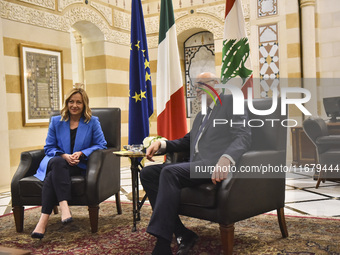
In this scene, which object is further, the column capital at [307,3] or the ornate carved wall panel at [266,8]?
the ornate carved wall panel at [266,8]

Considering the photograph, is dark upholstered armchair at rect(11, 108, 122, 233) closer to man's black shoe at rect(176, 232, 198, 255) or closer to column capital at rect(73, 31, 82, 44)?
man's black shoe at rect(176, 232, 198, 255)

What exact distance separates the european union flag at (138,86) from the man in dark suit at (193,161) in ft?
5.05

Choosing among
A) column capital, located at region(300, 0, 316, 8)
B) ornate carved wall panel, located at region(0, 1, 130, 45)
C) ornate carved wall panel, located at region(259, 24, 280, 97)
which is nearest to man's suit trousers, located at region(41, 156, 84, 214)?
ornate carved wall panel, located at region(0, 1, 130, 45)

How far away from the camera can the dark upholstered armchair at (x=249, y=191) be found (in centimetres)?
243

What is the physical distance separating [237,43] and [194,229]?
290cm

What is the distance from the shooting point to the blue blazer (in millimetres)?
3477

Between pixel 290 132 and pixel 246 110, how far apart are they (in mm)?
4578

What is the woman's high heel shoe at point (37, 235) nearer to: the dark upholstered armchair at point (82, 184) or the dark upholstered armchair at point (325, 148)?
the dark upholstered armchair at point (82, 184)

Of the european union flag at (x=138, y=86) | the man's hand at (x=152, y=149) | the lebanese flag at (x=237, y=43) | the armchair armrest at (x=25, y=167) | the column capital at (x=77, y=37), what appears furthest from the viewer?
the column capital at (x=77, y=37)

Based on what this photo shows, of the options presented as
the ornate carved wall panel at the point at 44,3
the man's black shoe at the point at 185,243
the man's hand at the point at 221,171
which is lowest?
the man's black shoe at the point at 185,243

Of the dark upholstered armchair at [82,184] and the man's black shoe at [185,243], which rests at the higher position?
the dark upholstered armchair at [82,184]

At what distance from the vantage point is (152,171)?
9.41 ft

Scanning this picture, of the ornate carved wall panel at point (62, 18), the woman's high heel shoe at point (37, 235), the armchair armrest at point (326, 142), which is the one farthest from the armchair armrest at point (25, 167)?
the armchair armrest at point (326, 142)

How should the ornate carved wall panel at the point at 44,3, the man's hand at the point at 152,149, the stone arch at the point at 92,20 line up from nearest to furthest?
the man's hand at the point at 152,149
the ornate carved wall panel at the point at 44,3
the stone arch at the point at 92,20
